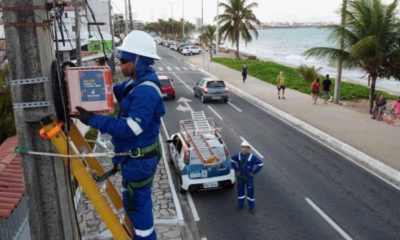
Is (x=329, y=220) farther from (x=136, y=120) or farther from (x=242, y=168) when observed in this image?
(x=136, y=120)

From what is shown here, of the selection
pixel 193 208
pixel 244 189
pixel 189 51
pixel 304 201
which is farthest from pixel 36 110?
pixel 189 51

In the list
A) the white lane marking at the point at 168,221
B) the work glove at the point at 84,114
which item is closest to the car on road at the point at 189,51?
the white lane marking at the point at 168,221

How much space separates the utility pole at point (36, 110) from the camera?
3.06 meters

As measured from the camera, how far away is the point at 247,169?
10.2 m

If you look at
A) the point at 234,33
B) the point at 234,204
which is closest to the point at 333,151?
the point at 234,204

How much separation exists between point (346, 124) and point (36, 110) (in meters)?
18.3

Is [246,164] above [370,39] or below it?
below

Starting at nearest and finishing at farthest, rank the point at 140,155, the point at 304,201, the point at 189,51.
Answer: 1. the point at 140,155
2. the point at 304,201
3. the point at 189,51

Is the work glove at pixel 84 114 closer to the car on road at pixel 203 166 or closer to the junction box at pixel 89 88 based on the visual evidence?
the junction box at pixel 89 88

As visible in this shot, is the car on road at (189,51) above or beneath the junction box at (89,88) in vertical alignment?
beneath

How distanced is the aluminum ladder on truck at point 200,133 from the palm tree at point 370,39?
35.7ft

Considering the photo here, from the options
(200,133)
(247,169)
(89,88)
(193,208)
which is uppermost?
(89,88)

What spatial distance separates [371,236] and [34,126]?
27.3 feet

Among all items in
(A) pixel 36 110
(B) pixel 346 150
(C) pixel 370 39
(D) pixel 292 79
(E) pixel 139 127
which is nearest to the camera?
(A) pixel 36 110
